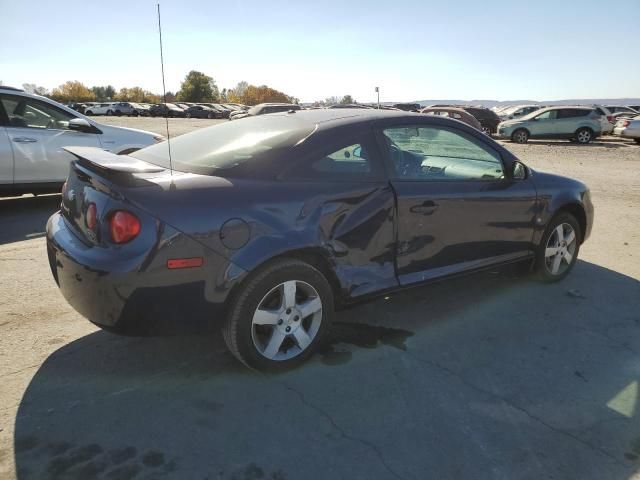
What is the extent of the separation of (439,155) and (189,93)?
94091mm

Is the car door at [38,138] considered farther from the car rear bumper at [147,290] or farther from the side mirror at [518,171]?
the side mirror at [518,171]

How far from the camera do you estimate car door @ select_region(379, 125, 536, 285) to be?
11.0 feet

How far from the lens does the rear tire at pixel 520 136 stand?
871 inches

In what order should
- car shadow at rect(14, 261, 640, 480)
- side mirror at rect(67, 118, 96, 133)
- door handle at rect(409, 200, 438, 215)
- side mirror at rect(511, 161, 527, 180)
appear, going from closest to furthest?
car shadow at rect(14, 261, 640, 480)
door handle at rect(409, 200, 438, 215)
side mirror at rect(511, 161, 527, 180)
side mirror at rect(67, 118, 96, 133)

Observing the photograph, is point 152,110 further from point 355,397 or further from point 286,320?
point 355,397

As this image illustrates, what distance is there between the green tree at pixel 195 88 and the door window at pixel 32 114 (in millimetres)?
89104

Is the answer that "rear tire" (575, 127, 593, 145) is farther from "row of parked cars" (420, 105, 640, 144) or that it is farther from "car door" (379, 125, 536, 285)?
"car door" (379, 125, 536, 285)

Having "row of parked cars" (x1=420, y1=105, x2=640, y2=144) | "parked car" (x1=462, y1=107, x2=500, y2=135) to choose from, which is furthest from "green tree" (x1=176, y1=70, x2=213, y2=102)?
"row of parked cars" (x1=420, y1=105, x2=640, y2=144)

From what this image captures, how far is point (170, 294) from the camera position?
255cm

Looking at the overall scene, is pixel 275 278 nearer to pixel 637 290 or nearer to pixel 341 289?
pixel 341 289

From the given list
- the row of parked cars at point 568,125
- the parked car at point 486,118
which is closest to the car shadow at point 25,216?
the row of parked cars at point 568,125

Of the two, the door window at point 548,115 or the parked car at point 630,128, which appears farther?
the door window at point 548,115

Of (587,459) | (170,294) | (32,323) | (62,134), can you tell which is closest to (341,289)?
(170,294)

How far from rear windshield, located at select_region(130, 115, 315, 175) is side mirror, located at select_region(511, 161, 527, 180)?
70.6 inches
